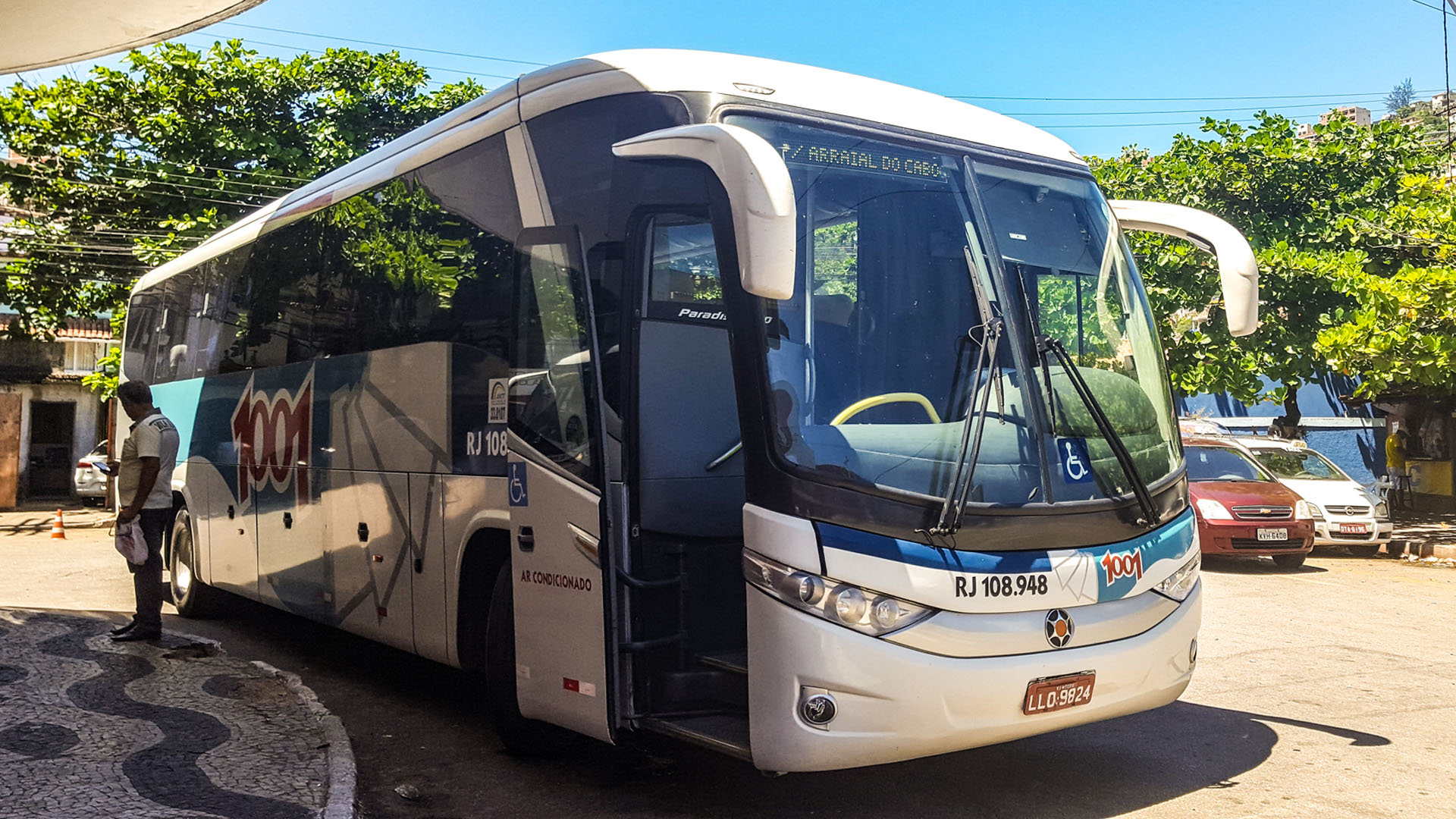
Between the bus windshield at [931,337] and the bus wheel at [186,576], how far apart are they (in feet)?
27.1

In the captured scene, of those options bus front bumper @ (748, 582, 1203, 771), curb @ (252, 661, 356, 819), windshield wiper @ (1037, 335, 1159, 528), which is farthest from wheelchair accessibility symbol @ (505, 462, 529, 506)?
windshield wiper @ (1037, 335, 1159, 528)

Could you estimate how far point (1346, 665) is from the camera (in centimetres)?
903

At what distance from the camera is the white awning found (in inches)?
418

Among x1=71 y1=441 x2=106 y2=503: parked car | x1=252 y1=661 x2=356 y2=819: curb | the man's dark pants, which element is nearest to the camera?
x1=252 y1=661 x2=356 y2=819: curb

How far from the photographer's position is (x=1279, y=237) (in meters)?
24.2

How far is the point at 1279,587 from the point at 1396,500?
14582mm

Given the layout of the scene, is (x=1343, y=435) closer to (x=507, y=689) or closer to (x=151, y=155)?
(x=151, y=155)

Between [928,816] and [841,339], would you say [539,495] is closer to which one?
[841,339]

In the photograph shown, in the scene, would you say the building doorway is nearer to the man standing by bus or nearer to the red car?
the man standing by bus

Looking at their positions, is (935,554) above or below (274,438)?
below

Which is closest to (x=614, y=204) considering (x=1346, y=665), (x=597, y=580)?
(x=597, y=580)

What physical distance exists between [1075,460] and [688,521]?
1.69 m

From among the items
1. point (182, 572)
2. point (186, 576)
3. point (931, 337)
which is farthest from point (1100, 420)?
point (182, 572)

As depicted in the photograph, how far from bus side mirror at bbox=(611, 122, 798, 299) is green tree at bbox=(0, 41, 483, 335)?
20.6m
